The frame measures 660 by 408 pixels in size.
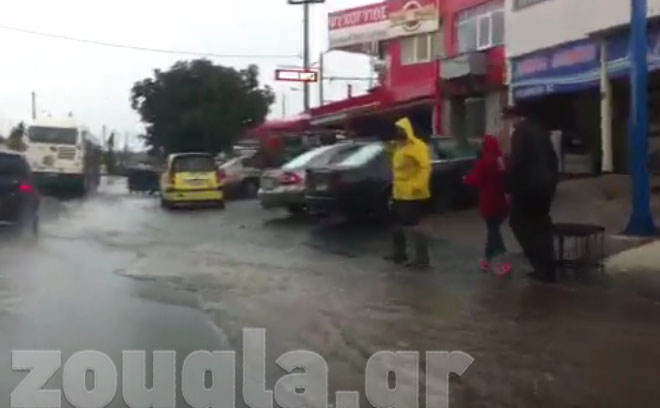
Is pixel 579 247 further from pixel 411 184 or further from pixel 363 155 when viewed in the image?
pixel 363 155

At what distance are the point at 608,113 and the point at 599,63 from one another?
3.58 feet

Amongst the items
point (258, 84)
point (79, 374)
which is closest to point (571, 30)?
point (79, 374)

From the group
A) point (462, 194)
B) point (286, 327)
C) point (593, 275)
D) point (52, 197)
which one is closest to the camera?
point (286, 327)

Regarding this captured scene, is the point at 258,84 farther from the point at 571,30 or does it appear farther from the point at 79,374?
the point at 79,374

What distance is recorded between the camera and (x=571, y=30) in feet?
78.4

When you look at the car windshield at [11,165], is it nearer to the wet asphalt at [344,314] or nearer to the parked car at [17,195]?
the parked car at [17,195]

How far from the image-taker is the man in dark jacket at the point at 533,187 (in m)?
11.2

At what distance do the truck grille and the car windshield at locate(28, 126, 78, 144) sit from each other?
0.30 meters

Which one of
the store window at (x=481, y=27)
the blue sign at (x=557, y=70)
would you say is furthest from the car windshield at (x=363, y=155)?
the store window at (x=481, y=27)

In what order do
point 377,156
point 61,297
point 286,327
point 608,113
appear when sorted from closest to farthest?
point 286,327
point 61,297
point 377,156
point 608,113

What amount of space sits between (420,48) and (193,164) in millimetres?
10796

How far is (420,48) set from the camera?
122ft

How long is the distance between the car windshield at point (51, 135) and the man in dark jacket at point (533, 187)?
28.1 meters

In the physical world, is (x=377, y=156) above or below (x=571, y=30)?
below
